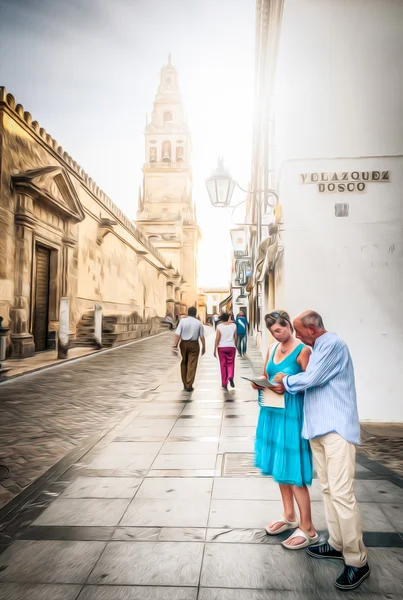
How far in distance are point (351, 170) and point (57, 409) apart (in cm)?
605

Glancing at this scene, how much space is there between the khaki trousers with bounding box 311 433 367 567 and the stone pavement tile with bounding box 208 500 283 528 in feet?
2.39

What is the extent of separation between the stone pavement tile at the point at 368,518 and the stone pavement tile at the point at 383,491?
6.9 inches

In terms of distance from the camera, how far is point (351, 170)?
7078 mm

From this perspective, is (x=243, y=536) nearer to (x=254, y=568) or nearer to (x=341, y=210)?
(x=254, y=568)

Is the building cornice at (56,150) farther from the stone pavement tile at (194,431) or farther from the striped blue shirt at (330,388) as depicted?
Answer: the striped blue shirt at (330,388)

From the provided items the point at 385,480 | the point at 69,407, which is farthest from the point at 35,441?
the point at 385,480

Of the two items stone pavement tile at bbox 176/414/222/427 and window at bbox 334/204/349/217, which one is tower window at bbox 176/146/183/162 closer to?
window at bbox 334/204/349/217

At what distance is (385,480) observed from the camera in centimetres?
419

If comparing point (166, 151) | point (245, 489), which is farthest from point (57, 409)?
point (166, 151)

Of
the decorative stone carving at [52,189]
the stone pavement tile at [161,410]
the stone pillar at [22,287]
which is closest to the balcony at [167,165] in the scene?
the decorative stone carving at [52,189]

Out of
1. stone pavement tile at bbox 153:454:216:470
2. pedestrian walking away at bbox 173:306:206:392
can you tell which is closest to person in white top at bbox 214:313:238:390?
pedestrian walking away at bbox 173:306:206:392

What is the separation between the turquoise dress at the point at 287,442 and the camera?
297 cm

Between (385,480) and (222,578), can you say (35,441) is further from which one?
(385,480)

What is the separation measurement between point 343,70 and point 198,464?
254 inches
